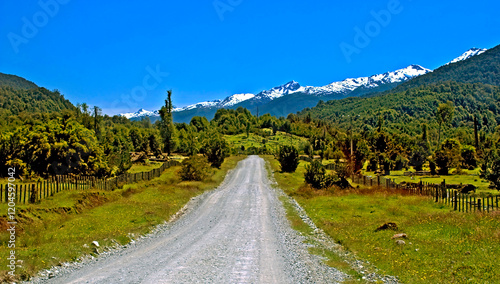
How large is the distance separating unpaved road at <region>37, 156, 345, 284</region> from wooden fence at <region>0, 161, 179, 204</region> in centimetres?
983

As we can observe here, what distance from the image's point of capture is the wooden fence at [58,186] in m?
23.3

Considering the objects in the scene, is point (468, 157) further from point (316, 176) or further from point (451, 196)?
point (451, 196)

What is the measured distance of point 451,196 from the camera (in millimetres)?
30172

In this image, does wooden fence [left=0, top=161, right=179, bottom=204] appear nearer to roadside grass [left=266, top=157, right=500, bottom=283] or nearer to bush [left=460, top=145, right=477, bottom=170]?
roadside grass [left=266, top=157, right=500, bottom=283]

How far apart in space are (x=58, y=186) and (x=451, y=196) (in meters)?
32.9

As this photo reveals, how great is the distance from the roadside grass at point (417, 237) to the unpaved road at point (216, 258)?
2.52 meters

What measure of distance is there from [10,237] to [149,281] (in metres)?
9.38

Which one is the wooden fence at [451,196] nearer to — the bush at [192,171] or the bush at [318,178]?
the bush at [318,178]

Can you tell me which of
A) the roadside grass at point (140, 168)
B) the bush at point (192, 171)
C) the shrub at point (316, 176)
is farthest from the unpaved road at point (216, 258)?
the roadside grass at point (140, 168)

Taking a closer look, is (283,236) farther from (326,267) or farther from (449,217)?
(449,217)

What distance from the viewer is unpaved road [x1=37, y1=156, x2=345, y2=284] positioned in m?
12.3

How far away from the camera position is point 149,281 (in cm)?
1173

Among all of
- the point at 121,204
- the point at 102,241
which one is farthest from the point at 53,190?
the point at 102,241

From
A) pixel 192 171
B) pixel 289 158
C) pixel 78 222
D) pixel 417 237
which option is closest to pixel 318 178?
pixel 192 171
